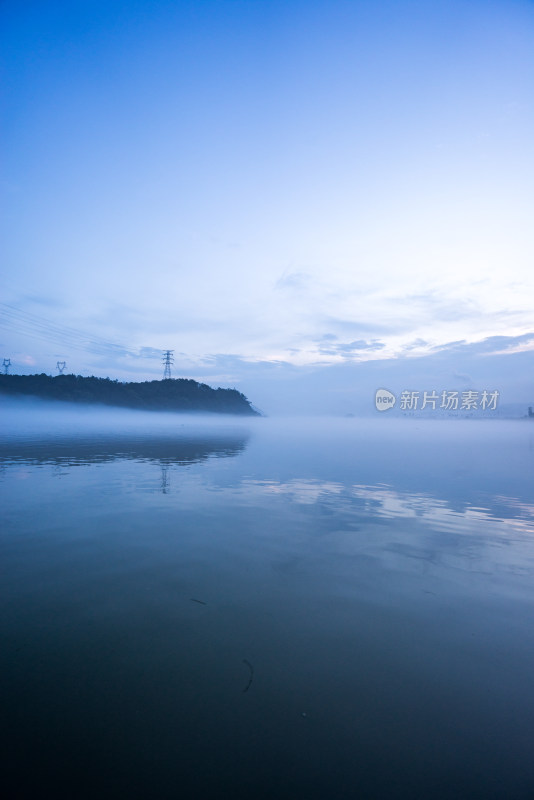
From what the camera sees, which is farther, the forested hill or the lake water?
the forested hill

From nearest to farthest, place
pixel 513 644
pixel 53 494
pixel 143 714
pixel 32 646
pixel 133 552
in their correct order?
pixel 143 714 → pixel 32 646 → pixel 513 644 → pixel 133 552 → pixel 53 494

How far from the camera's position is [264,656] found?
4.30m

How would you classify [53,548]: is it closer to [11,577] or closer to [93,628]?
[11,577]

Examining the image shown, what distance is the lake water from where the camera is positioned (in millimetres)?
2906

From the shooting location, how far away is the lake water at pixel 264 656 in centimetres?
291

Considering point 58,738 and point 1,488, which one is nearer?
point 58,738

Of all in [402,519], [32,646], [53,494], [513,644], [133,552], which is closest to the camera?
[32,646]

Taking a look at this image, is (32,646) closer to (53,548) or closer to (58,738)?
(58,738)

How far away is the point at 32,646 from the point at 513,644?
5.92 metres

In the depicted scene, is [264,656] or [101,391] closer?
[264,656]

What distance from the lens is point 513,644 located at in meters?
4.63

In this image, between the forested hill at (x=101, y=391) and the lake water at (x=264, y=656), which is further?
the forested hill at (x=101, y=391)

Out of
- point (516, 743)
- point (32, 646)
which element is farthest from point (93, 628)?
point (516, 743)

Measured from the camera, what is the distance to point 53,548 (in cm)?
744
